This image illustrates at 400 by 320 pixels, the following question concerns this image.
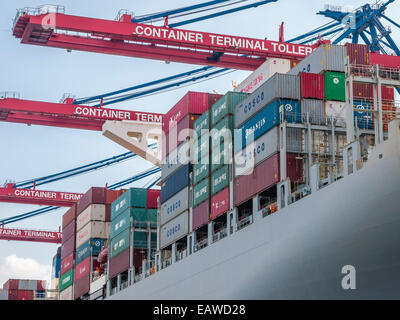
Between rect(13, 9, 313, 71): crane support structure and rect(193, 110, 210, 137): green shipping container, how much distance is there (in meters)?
4.33

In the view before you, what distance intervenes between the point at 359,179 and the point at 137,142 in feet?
72.7

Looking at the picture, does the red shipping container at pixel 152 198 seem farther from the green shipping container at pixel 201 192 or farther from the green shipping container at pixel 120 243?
the green shipping container at pixel 201 192

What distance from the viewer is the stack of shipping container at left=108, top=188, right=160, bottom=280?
119 ft

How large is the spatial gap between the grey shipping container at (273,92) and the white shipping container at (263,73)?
198 inches

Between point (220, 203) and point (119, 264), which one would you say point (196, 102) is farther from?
point (119, 264)

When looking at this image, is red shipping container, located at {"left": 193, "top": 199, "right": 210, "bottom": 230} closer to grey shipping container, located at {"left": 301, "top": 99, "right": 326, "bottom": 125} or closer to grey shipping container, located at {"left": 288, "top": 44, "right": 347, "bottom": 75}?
grey shipping container, located at {"left": 301, "top": 99, "right": 326, "bottom": 125}

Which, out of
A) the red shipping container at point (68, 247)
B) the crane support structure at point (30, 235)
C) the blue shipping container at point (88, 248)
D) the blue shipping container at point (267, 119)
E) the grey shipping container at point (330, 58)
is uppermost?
the grey shipping container at point (330, 58)

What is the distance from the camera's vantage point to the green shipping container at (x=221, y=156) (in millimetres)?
25547

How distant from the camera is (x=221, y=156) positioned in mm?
26219

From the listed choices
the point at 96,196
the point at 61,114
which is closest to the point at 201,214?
the point at 61,114

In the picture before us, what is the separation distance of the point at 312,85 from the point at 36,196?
1195 inches

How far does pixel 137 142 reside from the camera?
39.2 meters

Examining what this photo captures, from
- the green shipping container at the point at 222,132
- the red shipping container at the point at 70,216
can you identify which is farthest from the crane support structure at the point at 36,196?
the green shipping container at the point at 222,132

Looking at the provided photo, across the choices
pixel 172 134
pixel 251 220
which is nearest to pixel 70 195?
pixel 172 134
